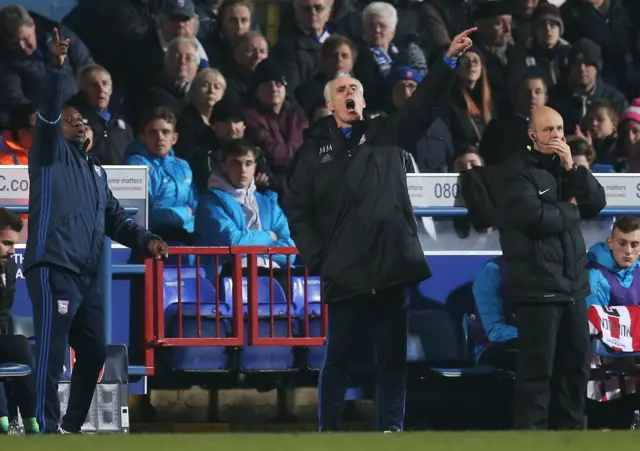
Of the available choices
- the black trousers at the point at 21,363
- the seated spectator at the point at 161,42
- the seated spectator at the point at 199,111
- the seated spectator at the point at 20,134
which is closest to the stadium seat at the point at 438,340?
the seated spectator at the point at 199,111

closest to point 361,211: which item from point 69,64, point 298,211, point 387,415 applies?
point 298,211

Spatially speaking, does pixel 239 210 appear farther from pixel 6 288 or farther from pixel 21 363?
pixel 21 363

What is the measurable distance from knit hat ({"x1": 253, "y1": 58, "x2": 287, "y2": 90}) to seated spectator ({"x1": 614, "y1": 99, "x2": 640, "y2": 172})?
8.49 ft

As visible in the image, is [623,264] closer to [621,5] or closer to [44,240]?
[44,240]

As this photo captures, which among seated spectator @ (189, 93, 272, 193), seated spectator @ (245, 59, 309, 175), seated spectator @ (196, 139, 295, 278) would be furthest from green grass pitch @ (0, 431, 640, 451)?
seated spectator @ (245, 59, 309, 175)

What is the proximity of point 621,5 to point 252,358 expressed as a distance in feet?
19.0

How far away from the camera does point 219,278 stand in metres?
10.2

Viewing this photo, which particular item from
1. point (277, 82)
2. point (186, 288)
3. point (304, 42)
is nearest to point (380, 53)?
point (304, 42)

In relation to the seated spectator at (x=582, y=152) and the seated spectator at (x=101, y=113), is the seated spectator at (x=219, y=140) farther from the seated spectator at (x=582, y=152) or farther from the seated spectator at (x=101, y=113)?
the seated spectator at (x=582, y=152)

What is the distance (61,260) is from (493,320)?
282 centimetres

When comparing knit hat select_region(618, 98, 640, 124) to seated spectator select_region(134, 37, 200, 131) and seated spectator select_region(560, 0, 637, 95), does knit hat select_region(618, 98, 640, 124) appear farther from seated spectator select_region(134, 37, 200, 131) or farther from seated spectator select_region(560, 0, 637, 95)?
seated spectator select_region(134, 37, 200, 131)

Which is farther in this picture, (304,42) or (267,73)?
(304,42)

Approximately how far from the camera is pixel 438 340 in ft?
33.9

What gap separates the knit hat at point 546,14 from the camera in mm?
13781
